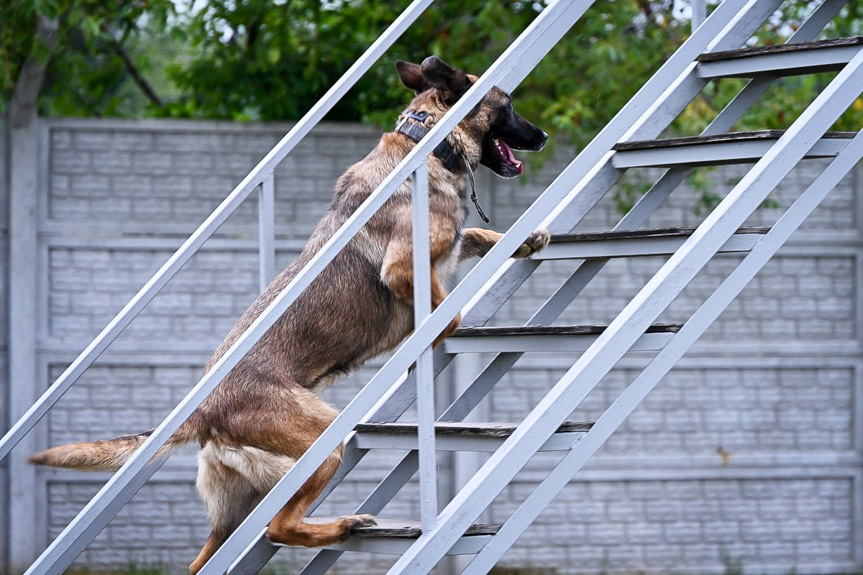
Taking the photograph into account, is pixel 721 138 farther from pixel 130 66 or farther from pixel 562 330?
pixel 130 66

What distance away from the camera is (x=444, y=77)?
3.84 metres

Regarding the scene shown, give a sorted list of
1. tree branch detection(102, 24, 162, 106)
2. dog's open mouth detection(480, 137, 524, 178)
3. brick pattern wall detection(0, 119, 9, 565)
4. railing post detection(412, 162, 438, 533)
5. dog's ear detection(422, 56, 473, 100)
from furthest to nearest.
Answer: tree branch detection(102, 24, 162, 106) → brick pattern wall detection(0, 119, 9, 565) → dog's open mouth detection(480, 137, 524, 178) → dog's ear detection(422, 56, 473, 100) → railing post detection(412, 162, 438, 533)

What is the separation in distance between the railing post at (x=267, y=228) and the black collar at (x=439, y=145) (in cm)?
53

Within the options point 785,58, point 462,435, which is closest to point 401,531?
point 462,435

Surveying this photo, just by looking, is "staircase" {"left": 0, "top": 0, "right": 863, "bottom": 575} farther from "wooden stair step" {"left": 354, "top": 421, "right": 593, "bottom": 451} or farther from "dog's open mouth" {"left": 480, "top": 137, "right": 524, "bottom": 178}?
"dog's open mouth" {"left": 480, "top": 137, "right": 524, "bottom": 178}

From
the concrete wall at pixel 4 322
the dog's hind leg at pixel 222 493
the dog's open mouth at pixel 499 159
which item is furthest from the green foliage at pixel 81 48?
the dog's hind leg at pixel 222 493

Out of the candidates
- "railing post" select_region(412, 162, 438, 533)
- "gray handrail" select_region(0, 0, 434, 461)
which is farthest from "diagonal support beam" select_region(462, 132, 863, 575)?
"gray handrail" select_region(0, 0, 434, 461)

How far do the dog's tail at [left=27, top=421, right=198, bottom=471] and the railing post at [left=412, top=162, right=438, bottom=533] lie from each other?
0.85 m

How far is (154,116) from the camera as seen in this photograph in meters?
6.80

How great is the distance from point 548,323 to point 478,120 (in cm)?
79

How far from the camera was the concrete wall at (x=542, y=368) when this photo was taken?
5.75 m

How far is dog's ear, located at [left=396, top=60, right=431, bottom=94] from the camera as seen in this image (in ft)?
13.2

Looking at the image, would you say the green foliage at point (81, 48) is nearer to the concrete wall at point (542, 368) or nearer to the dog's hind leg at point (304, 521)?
the concrete wall at point (542, 368)

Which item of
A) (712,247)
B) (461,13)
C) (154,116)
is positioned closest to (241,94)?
(154,116)
